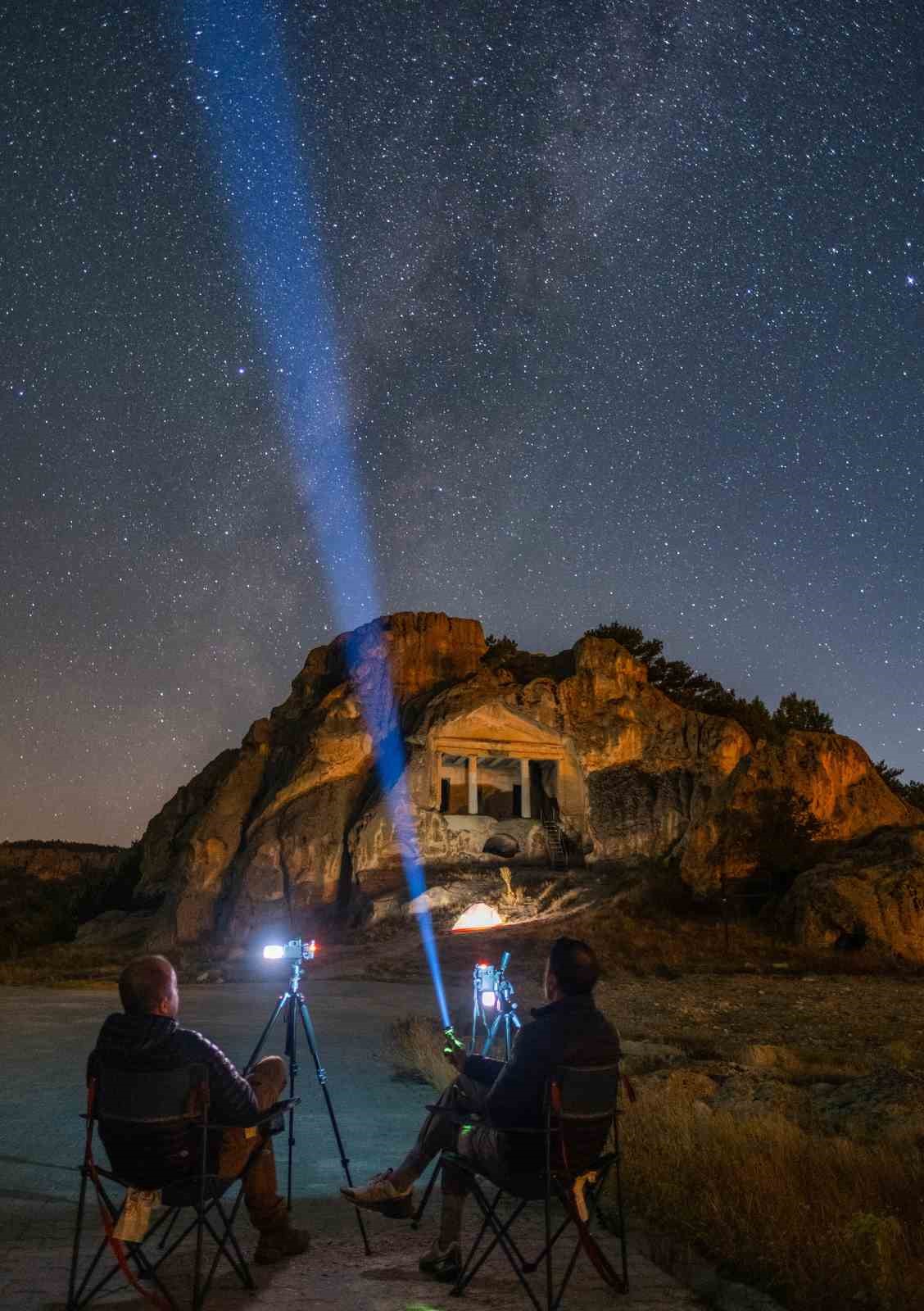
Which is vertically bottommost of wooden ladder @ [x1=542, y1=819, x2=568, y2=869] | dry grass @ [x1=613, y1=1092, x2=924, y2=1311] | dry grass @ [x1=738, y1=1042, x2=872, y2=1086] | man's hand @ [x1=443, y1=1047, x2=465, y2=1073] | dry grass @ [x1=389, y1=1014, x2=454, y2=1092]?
dry grass @ [x1=738, y1=1042, x2=872, y2=1086]

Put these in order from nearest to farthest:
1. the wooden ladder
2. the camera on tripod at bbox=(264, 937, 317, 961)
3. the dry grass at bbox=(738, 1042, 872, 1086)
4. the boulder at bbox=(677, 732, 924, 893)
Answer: the camera on tripod at bbox=(264, 937, 317, 961)
the dry grass at bbox=(738, 1042, 872, 1086)
the boulder at bbox=(677, 732, 924, 893)
the wooden ladder

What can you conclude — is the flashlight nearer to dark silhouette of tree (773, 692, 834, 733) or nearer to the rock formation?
dark silhouette of tree (773, 692, 834, 733)

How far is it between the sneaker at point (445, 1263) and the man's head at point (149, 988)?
168 cm

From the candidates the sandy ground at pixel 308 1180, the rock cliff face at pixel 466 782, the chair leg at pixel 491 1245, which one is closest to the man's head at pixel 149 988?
the sandy ground at pixel 308 1180

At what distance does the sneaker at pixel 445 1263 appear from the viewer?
4387 mm

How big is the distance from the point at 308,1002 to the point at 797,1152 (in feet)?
39.9

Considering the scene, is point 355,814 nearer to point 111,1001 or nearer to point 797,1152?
point 111,1001

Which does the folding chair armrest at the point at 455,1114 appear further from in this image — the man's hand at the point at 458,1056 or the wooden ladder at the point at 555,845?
the wooden ladder at the point at 555,845

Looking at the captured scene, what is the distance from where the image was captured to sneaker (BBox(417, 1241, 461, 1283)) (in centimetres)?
439

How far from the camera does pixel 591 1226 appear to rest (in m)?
5.28

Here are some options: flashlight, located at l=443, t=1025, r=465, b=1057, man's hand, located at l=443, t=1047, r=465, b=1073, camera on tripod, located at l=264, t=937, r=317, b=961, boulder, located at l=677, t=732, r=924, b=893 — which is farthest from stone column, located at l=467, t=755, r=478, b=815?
man's hand, located at l=443, t=1047, r=465, b=1073

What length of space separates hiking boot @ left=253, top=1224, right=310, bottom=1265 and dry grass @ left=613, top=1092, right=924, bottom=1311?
1972 mm

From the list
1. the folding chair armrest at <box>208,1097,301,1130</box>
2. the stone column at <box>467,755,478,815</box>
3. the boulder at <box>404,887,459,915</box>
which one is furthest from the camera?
the stone column at <box>467,755,478,815</box>

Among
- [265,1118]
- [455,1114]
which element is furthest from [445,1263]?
[265,1118]
